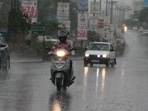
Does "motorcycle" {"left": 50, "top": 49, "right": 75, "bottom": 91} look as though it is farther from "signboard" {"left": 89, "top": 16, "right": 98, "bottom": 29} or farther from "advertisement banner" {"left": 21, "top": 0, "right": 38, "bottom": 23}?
"signboard" {"left": 89, "top": 16, "right": 98, "bottom": 29}

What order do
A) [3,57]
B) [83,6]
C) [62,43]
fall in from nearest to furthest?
[62,43] < [3,57] < [83,6]

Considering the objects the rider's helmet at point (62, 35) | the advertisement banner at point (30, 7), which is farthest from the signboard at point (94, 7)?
the rider's helmet at point (62, 35)

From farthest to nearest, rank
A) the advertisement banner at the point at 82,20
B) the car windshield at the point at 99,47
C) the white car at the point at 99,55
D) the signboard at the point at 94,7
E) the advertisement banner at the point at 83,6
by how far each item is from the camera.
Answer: the signboard at the point at 94,7 < the advertisement banner at the point at 83,6 < the advertisement banner at the point at 82,20 < the car windshield at the point at 99,47 < the white car at the point at 99,55

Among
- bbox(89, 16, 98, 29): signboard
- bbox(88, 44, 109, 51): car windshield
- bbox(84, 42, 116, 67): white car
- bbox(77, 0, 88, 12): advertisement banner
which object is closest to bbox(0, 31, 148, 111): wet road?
bbox(84, 42, 116, 67): white car

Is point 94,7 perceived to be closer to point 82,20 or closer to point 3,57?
point 82,20

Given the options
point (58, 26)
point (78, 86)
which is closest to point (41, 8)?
point (58, 26)

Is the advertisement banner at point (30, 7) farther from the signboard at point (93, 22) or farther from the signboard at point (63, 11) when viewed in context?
the signboard at point (93, 22)

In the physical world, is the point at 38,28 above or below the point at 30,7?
below

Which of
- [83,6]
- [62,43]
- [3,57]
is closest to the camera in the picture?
[62,43]

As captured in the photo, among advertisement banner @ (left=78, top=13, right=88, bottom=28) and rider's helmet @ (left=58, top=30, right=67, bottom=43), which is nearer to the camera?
rider's helmet @ (left=58, top=30, right=67, bottom=43)

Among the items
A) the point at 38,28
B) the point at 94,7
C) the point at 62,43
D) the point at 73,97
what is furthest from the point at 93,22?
the point at 73,97

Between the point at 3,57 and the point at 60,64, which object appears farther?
the point at 3,57

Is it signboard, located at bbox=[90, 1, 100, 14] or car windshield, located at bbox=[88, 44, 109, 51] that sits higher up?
signboard, located at bbox=[90, 1, 100, 14]

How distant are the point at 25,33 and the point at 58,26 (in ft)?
38.7
